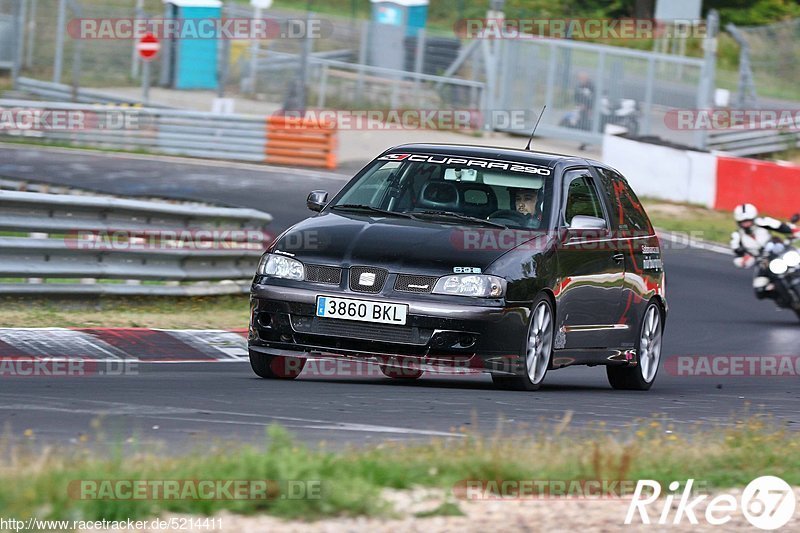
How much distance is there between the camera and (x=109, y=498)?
5.03 metres

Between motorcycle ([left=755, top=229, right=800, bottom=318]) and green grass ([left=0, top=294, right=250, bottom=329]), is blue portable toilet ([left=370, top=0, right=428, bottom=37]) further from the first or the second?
green grass ([left=0, top=294, right=250, bottom=329])

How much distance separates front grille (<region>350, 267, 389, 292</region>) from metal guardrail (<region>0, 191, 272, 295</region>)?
13.5 ft

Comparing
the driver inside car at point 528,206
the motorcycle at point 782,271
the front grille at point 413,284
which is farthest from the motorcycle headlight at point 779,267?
the front grille at point 413,284

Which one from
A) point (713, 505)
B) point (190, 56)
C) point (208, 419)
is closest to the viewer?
point (713, 505)

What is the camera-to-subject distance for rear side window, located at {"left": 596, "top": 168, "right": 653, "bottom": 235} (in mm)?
10992

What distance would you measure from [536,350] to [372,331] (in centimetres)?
118

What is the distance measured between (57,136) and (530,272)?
21.8m

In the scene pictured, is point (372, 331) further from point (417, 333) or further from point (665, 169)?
point (665, 169)

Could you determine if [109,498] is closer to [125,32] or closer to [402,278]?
[402,278]

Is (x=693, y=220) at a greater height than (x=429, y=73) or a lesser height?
lesser

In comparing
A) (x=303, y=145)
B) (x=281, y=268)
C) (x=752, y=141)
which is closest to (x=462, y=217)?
(x=281, y=268)

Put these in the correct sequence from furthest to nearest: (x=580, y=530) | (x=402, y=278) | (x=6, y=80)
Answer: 1. (x=6, y=80)
2. (x=402, y=278)
3. (x=580, y=530)

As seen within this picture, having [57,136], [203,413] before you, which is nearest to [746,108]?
[57,136]

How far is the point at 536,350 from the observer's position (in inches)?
376
